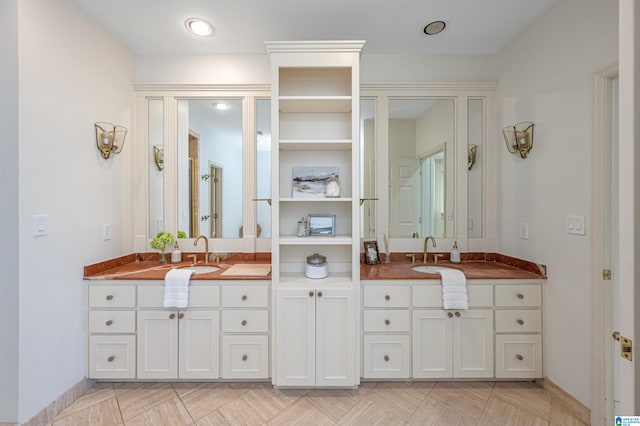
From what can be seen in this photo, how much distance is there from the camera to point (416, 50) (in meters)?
2.67

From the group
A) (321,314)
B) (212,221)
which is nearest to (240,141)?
(212,221)

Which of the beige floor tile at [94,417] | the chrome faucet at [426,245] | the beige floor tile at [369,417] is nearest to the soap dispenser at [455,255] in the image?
the chrome faucet at [426,245]

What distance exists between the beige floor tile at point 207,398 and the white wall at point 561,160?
2.29 m

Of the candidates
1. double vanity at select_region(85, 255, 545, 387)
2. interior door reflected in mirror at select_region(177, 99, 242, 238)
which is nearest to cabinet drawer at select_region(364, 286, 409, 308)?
double vanity at select_region(85, 255, 545, 387)

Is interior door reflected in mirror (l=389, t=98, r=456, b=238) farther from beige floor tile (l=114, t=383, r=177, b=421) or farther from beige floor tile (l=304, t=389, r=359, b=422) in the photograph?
beige floor tile (l=114, t=383, r=177, b=421)

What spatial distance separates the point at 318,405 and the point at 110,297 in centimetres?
166

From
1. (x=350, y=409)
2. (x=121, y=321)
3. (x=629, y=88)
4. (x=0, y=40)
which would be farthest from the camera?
(x=121, y=321)

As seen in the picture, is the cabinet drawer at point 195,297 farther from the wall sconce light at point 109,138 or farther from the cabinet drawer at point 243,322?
the wall sconce light at point 109,138

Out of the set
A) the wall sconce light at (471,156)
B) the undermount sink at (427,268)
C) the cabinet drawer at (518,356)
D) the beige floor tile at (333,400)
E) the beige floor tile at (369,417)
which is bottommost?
the beige floor tile at (369,417)

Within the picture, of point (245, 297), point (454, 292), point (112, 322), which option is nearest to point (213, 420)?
point (245, 297)

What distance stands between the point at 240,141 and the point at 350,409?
2275 mm

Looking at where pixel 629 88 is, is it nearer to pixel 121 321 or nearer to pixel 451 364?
pixel 451 364

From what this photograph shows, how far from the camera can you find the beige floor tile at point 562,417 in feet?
6.19

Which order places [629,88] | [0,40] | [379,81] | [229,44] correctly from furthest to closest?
1. [379,81]
2. [229,44]
3. [0,40]
4. [629,88]
